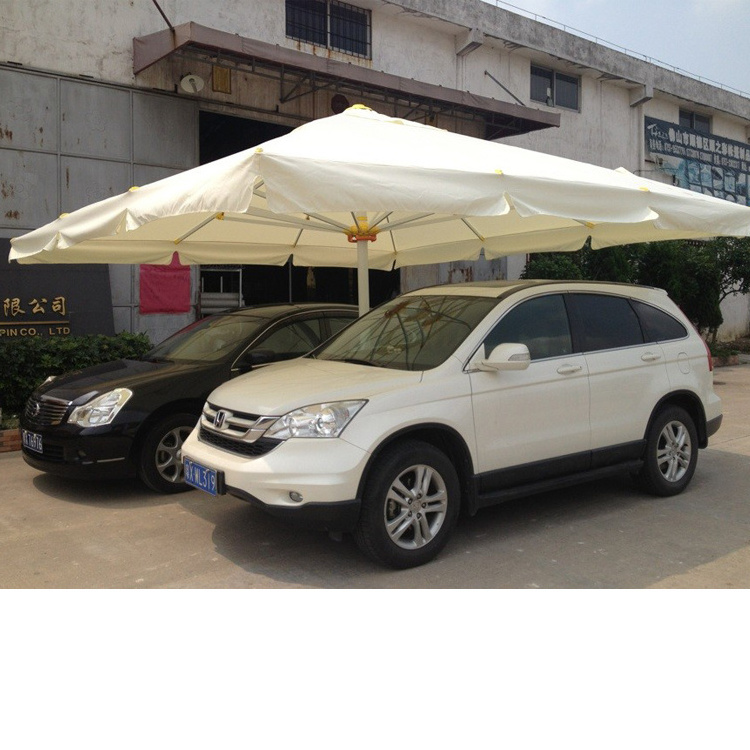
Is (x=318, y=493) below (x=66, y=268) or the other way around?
below

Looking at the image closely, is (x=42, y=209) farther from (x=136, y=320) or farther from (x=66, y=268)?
(x=136, y=320)

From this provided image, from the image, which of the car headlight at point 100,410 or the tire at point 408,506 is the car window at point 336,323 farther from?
the tire at point 408,506

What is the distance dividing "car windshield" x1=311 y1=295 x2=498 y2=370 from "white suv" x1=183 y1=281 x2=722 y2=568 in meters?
0.01

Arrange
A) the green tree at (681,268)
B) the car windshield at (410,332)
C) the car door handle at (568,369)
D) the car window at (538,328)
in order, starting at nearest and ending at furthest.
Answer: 1. the car windshield at (410,332)
2. the car window at (538,328)
3. the car door handle at (568,369)
4. the green tree at (681,268)

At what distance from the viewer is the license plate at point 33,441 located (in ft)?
20.1

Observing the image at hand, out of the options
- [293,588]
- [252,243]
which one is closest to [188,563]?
[293,588]

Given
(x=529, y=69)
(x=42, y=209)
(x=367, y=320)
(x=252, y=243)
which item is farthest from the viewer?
(x=529, y=69)

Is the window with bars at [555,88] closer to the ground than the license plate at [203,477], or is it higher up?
higher up

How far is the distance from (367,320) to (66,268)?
6.33 m

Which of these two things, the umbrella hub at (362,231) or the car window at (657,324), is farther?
the umbrella hub at (362,231)

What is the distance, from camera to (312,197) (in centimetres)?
462

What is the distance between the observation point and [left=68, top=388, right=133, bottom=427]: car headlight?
5926mm

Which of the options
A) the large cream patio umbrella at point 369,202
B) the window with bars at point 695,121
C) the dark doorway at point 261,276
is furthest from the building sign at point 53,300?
the window with bars at point 695,121

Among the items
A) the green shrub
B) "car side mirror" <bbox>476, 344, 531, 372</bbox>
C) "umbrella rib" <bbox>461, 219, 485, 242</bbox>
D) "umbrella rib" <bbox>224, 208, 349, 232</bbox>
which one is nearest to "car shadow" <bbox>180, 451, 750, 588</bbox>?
"car side mirror" <bbox>476, 344, 531, 372</bbox>
